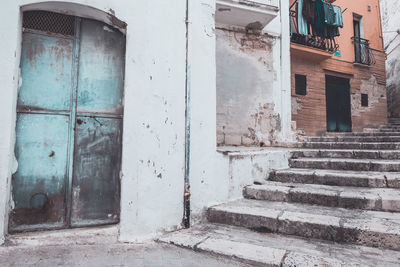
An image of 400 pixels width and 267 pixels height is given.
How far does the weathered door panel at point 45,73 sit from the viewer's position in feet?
8.79

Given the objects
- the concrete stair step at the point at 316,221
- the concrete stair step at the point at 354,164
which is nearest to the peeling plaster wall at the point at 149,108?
the concrete stair step at the point at 316,221

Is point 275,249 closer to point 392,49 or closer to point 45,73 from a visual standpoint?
point 45,73

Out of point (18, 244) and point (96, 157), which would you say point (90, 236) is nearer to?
point (18, 244)

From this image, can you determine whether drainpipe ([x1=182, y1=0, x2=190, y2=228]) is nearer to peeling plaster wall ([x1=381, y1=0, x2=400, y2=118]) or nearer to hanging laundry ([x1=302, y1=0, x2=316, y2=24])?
hanging laundry ([x1=302, y1=0, x2=316, y2=24])

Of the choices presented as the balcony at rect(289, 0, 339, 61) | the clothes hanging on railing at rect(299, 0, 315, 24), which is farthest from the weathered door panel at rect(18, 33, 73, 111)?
the clothes hanging on railing at rect(299, 0, 315, 24)

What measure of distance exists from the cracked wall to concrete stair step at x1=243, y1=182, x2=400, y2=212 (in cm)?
284

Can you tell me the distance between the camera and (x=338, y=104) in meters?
10.4

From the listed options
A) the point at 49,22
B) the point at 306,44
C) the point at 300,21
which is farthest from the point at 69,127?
the point at 306,44

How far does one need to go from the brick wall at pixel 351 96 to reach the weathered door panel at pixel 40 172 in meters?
8.08

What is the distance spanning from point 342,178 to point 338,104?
8.06 metres

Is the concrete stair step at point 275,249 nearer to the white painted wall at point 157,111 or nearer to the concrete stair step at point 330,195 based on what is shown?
the white painted wall at point 157,111

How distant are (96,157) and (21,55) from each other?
1.43m

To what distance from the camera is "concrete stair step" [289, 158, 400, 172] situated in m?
3.90

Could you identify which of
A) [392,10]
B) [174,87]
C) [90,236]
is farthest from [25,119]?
[392,10]
